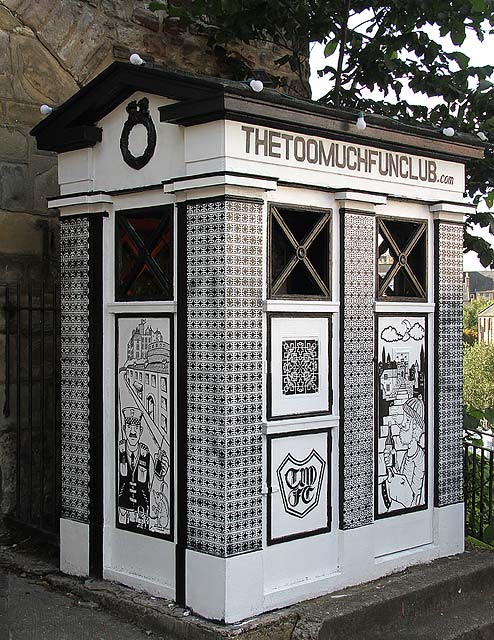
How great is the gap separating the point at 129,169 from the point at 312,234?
3.90 feet

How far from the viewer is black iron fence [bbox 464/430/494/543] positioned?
712 centimetres

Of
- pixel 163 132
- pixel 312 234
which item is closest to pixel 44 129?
pixel 163 132

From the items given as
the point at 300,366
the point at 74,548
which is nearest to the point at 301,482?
the point at 300,366

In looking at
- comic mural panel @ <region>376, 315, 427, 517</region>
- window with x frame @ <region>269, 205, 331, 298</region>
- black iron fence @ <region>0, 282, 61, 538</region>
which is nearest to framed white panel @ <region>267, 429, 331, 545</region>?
comic mural panel @ <region>376, 315, 427, 517</region>

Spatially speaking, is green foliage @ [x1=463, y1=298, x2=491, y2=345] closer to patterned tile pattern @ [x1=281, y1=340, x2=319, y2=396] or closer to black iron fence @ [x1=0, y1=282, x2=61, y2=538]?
black iron fence @ [x1=0, y1=282, x2=61, y2=538]

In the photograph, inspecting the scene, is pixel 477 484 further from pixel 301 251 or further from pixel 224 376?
pixel 224 376

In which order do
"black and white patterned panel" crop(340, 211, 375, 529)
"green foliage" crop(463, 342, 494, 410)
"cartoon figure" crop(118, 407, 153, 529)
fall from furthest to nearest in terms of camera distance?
"green foliage" crop(463, 342, 494, 410)
"black and white patterned panel" crop(340, 211, 375, 529)
"cartoon figure" crop(118, 407, 153, 529)

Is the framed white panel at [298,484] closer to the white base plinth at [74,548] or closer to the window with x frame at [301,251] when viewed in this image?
the window with x frame at [301,251]

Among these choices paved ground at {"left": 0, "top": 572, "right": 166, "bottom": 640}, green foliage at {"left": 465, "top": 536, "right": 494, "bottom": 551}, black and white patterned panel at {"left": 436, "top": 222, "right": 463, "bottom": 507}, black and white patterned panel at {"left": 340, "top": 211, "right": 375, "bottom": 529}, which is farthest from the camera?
green foliage at {"left": 465, "top": 536, "right": 494, "bottom": 551}

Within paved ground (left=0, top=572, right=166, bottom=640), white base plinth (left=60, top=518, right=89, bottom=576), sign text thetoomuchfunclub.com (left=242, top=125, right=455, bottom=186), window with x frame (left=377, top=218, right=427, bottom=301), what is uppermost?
sign text thetoomuchfunclub.com (left=242, top=125, right=455, bottom=186)

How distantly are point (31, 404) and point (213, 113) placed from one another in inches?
116

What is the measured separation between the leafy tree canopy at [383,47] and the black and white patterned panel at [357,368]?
249 centimetres

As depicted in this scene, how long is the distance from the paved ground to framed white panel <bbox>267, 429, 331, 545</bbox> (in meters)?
0.96

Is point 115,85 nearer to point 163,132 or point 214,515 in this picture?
point 163,132
